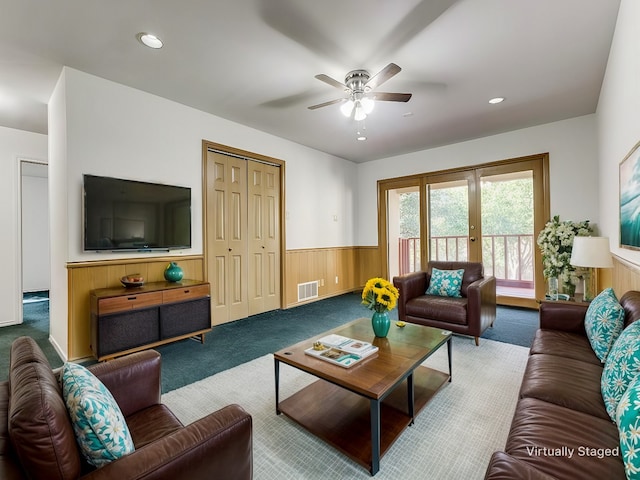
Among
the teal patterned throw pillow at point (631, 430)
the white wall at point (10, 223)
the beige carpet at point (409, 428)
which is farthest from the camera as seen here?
the white wall at point (10, 223)

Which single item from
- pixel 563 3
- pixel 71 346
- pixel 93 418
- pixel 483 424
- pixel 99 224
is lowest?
pixel 483 424

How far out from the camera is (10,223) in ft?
13.5

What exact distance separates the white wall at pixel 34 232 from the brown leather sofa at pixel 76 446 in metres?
→ 6.94

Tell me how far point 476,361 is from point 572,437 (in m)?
1.73

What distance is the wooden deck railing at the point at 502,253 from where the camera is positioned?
185 inches

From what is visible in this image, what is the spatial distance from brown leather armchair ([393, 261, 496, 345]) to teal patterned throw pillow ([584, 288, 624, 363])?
1.14 m

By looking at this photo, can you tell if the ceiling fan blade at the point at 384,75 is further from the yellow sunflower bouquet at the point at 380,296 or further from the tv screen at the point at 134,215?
the tv screen at the point at 134,215

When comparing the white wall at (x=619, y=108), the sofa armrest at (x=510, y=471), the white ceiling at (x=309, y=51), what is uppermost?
the white ceiling at (x=309, y=51)

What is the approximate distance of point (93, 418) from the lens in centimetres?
90

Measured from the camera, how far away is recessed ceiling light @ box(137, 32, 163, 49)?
7.72 ft

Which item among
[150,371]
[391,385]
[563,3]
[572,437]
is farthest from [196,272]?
[563,3]

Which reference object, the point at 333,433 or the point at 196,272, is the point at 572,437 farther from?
the point at 196,272

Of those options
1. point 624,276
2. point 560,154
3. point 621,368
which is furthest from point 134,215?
point 560,154

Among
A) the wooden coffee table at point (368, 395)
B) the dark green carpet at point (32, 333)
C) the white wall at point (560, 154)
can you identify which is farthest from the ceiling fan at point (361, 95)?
the dark green carpet at point (32, 333)
